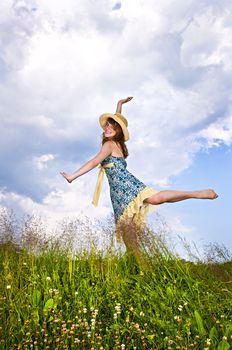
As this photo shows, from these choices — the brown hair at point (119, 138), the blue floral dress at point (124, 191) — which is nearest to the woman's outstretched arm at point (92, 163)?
the blue floral dress at point (124, 191)

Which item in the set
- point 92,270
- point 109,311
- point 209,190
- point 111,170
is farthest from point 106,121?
point 109,311

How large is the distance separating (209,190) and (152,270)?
1.49 meters

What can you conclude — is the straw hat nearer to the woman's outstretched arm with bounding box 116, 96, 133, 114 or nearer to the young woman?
the young woman

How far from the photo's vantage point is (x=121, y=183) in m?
7.90

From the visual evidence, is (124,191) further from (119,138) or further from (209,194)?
(209,194)

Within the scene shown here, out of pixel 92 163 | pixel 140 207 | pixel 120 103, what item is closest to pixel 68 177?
pixel 92 163

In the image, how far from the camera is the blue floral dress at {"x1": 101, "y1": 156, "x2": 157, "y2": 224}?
7691mm

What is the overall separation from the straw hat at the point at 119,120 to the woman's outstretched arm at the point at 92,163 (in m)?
0.33

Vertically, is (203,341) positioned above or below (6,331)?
below

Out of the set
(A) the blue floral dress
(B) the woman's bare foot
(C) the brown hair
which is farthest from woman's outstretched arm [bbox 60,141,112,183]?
(B) the woman's bare foot

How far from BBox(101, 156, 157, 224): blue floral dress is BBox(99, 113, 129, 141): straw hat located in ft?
1.53

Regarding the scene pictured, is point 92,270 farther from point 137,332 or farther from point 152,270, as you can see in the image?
point 137,332

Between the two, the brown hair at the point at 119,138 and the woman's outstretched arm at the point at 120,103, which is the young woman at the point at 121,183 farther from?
the woman's outstretched arm at the point at 120,103

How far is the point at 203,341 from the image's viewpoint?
4.62 m
